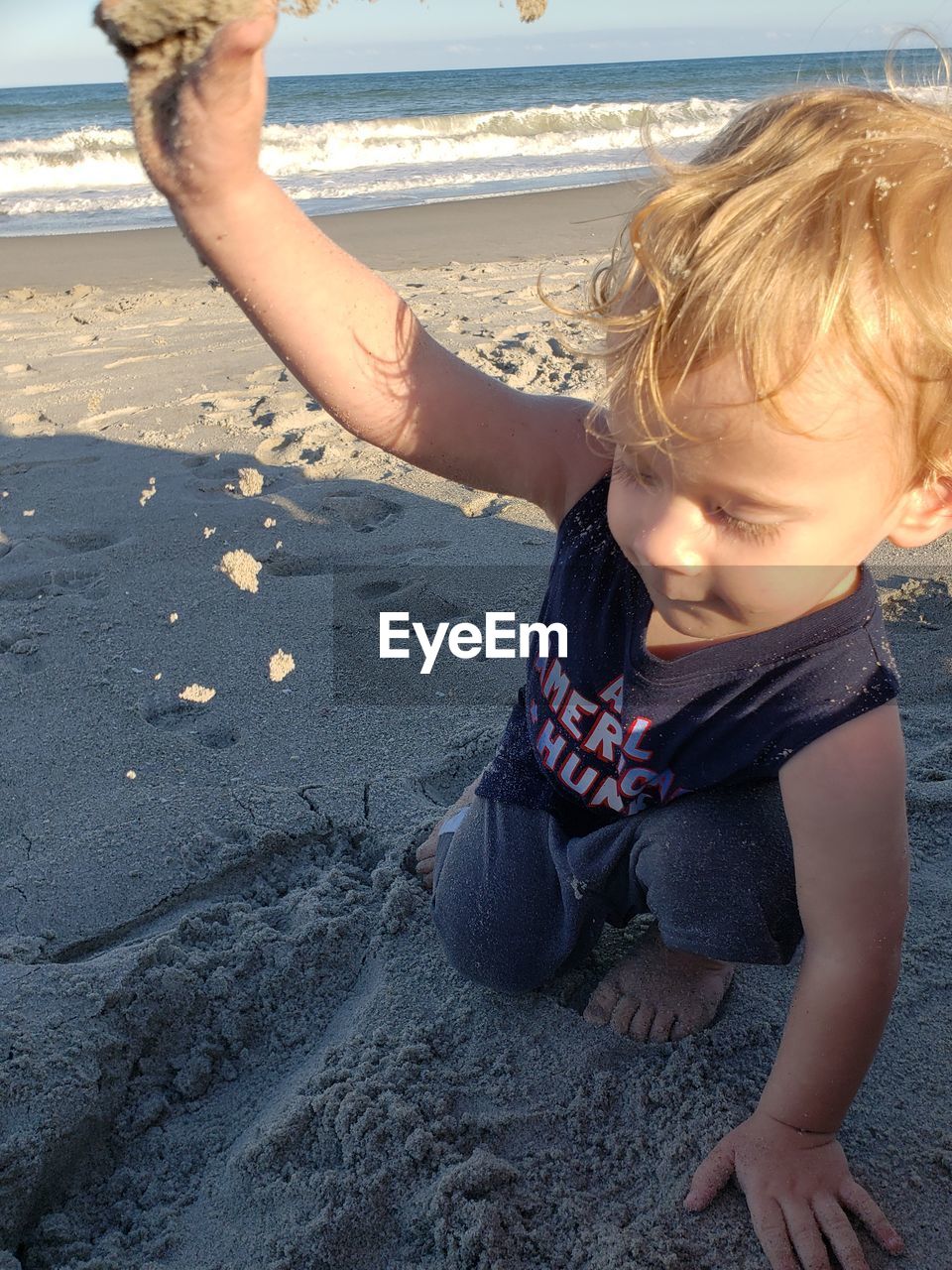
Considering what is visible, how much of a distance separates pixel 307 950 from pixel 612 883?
1.63 feet

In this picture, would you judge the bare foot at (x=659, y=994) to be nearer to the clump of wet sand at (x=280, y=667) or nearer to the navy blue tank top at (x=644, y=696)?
the navy blue tank top at (x=644, y=696)

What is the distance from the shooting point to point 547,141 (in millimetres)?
15805

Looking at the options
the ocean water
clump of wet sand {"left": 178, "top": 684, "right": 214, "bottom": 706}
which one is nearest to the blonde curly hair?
clump of wet sand {"left": 178, "top": 684, "right": 214, "bottom": 706}

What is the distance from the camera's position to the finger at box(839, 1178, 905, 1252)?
121 cm

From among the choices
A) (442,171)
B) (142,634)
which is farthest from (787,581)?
(442,171)

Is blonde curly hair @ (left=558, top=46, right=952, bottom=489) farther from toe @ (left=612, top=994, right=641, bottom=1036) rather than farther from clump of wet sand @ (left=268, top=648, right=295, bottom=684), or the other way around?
clump of wet sand @ (left=268, top=648, right=295, bottom=684)

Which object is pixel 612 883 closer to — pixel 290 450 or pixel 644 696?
pixel 644 696

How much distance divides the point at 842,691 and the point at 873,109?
2.17 feet

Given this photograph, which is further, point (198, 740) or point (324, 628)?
point (324, 628)

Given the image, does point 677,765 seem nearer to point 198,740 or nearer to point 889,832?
point 889,832

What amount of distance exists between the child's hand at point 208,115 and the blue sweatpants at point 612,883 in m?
0.97

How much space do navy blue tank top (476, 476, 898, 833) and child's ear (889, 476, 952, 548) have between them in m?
0.10

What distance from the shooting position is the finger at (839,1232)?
1.19 meters

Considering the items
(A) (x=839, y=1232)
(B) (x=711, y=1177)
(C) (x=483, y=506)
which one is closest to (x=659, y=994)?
(B) (x=711, y=1177)
